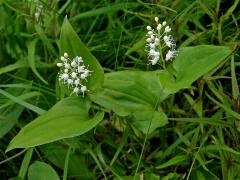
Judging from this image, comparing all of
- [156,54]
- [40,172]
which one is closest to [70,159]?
[40,172]

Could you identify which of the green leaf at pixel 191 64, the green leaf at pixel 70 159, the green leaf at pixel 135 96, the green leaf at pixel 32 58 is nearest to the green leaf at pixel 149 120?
the green leaf at pixel 135 96

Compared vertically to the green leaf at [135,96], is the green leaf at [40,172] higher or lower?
lower

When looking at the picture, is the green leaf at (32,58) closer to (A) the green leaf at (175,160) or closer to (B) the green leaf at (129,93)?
(B) the green leaf at (129,93)

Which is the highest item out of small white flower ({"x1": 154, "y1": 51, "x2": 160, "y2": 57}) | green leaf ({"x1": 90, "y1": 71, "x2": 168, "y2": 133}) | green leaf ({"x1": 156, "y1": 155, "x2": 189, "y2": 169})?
small white flower ({"x1": 154, "y1": 51, "x2": 160, "y2": 57})

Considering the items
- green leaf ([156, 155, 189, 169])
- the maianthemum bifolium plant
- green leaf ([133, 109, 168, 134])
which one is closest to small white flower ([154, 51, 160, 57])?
the maianthemum bifolium plant

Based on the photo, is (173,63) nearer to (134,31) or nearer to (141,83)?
(141,83)

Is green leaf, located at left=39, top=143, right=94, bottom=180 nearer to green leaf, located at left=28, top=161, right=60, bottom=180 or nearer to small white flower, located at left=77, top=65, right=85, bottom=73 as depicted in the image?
green leaf, located at left=28, top=161, right=60, bottom=180
